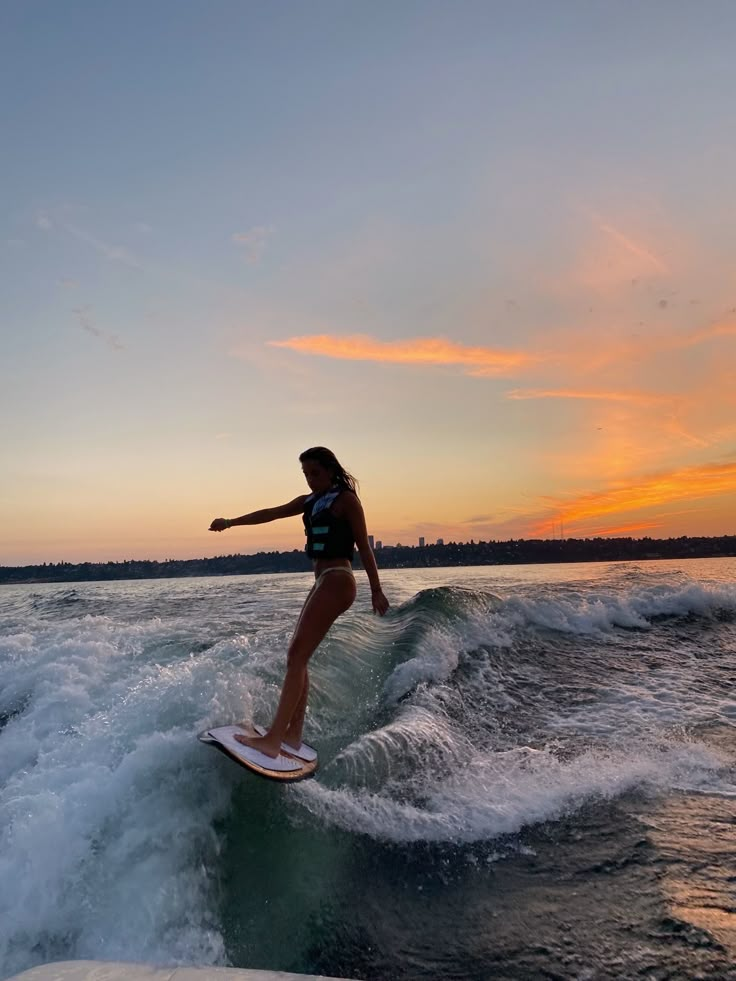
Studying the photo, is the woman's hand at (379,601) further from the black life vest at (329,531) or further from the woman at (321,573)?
the black life vest at (329,531)

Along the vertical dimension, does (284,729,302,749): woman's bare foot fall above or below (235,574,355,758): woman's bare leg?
below

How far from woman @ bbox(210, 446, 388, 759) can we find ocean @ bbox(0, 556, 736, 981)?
0.50m

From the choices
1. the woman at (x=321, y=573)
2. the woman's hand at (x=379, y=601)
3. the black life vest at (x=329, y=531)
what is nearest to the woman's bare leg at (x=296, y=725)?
the woman at (x=321, y=573)

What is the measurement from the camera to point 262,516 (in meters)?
6.12

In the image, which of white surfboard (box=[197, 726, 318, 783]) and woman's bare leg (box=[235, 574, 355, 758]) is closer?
white surfboard (box=[197, 726, 318, 783])

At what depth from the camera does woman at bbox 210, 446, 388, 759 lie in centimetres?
500

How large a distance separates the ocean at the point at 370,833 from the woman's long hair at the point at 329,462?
7.90ft

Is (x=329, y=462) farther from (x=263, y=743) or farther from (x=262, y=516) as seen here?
(x=263, y=743)

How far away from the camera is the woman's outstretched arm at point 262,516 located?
5.94m

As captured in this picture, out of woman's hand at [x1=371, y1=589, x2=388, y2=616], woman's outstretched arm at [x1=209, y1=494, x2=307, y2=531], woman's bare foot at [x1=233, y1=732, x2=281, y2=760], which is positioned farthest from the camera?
woman's outstretched arm at [x1=209, y1=494, x2=307, y2=531]

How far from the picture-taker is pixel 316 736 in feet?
22.0

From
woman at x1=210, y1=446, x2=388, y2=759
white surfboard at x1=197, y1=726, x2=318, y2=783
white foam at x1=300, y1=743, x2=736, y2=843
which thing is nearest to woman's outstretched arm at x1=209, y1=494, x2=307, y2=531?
woman at x1=210, y1=446, x2=388, y2=759

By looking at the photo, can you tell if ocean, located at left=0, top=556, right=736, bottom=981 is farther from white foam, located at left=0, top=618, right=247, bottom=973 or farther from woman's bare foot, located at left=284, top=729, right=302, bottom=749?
woman's bare foot, located at left=284, top=729, right=302, bottom=749

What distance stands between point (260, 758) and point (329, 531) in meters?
1.82
